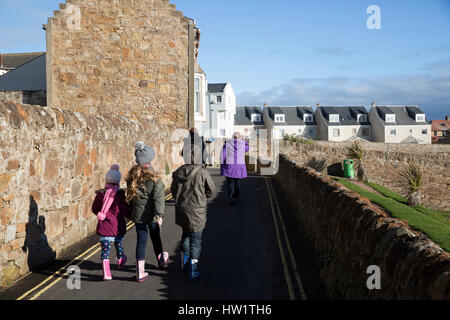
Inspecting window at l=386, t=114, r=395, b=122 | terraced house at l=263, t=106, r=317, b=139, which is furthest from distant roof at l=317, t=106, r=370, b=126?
window at l=386, t=114, r=395, b=122

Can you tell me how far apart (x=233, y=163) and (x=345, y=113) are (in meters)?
68.4

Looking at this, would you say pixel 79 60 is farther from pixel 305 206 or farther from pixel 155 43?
pixel 305 206

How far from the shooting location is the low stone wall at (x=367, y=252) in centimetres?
295

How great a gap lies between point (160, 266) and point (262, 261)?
5.45ft

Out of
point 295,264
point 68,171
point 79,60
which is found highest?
point 79,60

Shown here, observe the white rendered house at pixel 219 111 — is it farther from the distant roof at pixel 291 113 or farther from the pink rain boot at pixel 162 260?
the pink rain boot at pixel 162 260

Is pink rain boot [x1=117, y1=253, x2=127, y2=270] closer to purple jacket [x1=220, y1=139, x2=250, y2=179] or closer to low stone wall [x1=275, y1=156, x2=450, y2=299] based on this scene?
low stone wall [x1=275, y1=156, x2=450, y2=299]

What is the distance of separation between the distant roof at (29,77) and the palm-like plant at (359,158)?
25.1 metres

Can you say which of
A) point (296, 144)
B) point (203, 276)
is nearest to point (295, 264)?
point (203, 276)

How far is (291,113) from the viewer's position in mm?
77312

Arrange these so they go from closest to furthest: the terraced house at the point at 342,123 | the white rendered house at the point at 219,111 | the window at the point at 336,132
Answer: the white rendered house at the point at 219,111 < the terraced house at the point at 342,123 < the window at the point at 336,132

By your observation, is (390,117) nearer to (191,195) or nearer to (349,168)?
(349,168)

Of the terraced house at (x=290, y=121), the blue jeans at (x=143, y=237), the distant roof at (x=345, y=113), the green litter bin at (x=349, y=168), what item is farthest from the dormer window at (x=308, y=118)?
the blue jeans at (x=143, y=237)
